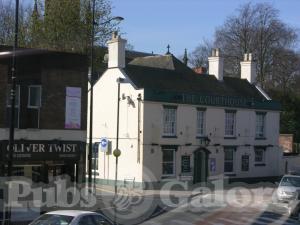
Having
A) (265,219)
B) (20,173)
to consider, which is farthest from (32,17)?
(265,219)

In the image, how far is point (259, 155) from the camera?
163 feet

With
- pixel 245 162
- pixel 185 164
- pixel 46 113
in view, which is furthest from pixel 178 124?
pixel 46 113

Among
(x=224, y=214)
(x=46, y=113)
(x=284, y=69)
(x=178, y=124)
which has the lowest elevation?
(x=224, y=214)

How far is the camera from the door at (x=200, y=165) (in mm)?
43794

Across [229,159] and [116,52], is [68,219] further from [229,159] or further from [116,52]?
[229,159]

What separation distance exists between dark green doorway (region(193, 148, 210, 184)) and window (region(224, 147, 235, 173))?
244 cm

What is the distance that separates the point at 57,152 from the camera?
95.5 feet

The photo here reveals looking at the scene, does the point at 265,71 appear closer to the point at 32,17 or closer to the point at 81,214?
the point at 32,17

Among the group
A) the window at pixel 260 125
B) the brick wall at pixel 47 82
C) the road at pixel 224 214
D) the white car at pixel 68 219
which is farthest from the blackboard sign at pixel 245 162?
the white car at pixel 68 219

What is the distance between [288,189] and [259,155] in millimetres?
16161

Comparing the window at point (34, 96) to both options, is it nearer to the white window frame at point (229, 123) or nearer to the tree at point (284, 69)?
the white window frame at point (229, 123)

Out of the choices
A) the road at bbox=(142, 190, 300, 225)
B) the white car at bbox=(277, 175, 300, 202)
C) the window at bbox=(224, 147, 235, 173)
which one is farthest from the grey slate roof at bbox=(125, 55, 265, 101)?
the white car at bbox=(277, 175, 300, 202)

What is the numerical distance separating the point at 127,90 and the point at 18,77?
45.9 ft

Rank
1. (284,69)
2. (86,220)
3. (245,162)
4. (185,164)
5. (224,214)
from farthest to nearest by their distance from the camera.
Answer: (284,69), (245,162), (185,164), (224,214), (86,220)
